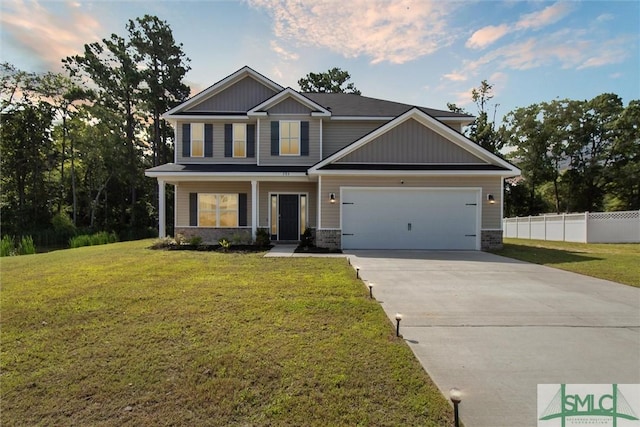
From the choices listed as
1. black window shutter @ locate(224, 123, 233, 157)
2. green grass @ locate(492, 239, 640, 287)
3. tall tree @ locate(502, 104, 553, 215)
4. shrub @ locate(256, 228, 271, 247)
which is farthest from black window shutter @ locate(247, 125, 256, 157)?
tall tree @ locate(502, 104, 553, 215)

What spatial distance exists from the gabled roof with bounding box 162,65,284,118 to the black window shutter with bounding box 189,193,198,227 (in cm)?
408

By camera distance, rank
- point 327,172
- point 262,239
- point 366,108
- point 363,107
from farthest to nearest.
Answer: point 363,107 → point 366,108 → point 262,239 → point 327,172

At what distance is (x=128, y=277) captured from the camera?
684 cm

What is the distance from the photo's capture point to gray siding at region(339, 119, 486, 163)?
475 inches

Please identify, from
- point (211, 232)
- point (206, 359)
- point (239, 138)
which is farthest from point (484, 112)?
point (206, 359)

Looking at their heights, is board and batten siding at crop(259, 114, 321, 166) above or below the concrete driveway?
above

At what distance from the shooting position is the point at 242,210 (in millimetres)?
14383

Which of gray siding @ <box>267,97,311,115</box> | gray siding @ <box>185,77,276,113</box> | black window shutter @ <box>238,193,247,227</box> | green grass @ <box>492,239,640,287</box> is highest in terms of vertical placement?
gray siding @ <box>185,77,276,113</box>

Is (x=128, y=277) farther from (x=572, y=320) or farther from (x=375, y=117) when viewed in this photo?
(x=375, y=117)

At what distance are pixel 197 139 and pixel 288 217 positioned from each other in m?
5.77

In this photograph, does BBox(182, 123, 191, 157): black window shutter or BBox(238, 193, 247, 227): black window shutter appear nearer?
BBox(238, 193, 247, 227): black window shutter

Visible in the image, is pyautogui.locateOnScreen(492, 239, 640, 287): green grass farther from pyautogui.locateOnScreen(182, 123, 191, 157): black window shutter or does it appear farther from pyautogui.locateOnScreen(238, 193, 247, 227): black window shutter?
pyautogui.locateOnScreen(182, 123, 191, 157): black window shutter

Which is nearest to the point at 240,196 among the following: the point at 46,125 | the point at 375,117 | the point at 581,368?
the point at 375,117

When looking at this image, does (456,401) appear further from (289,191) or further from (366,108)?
(366,108)
